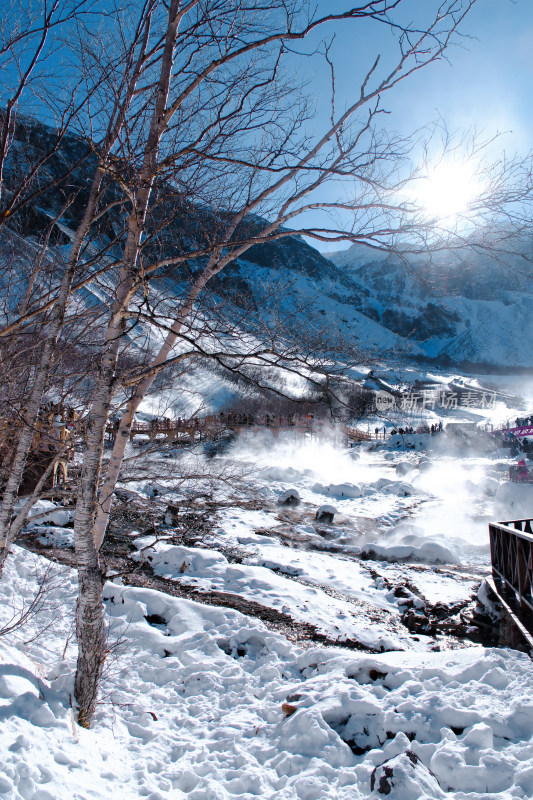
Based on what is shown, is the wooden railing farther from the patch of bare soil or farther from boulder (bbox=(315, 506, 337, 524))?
boulder (bbox=(315, 506, 337, 524))

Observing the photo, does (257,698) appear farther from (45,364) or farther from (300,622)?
(45,364)

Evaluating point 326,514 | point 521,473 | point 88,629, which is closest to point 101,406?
point 88,629

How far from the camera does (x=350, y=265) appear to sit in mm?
180375

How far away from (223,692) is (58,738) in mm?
2369

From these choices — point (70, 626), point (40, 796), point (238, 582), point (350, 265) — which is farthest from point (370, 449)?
point (350, 265)

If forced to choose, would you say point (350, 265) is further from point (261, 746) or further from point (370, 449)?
point (261, 746)

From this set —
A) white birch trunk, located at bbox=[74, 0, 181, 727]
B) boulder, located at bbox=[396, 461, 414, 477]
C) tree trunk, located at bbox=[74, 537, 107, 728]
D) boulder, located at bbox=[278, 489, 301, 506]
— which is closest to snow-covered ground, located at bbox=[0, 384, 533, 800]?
tree trunk, located at bbox=[74, 537, 107, 728]

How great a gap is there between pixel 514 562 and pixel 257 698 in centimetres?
469

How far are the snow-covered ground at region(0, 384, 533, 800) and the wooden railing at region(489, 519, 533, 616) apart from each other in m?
1.23

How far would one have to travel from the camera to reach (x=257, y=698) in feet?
15.2

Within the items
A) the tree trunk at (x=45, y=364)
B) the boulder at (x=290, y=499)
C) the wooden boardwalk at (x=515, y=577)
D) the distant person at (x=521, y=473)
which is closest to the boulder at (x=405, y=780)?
the wooden boardwalk at (x=515, y=577)

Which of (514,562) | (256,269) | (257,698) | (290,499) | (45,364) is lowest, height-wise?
(290,499)

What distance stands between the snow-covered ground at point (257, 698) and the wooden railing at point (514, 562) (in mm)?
1234

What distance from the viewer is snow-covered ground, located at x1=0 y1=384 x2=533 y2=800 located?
295cm
